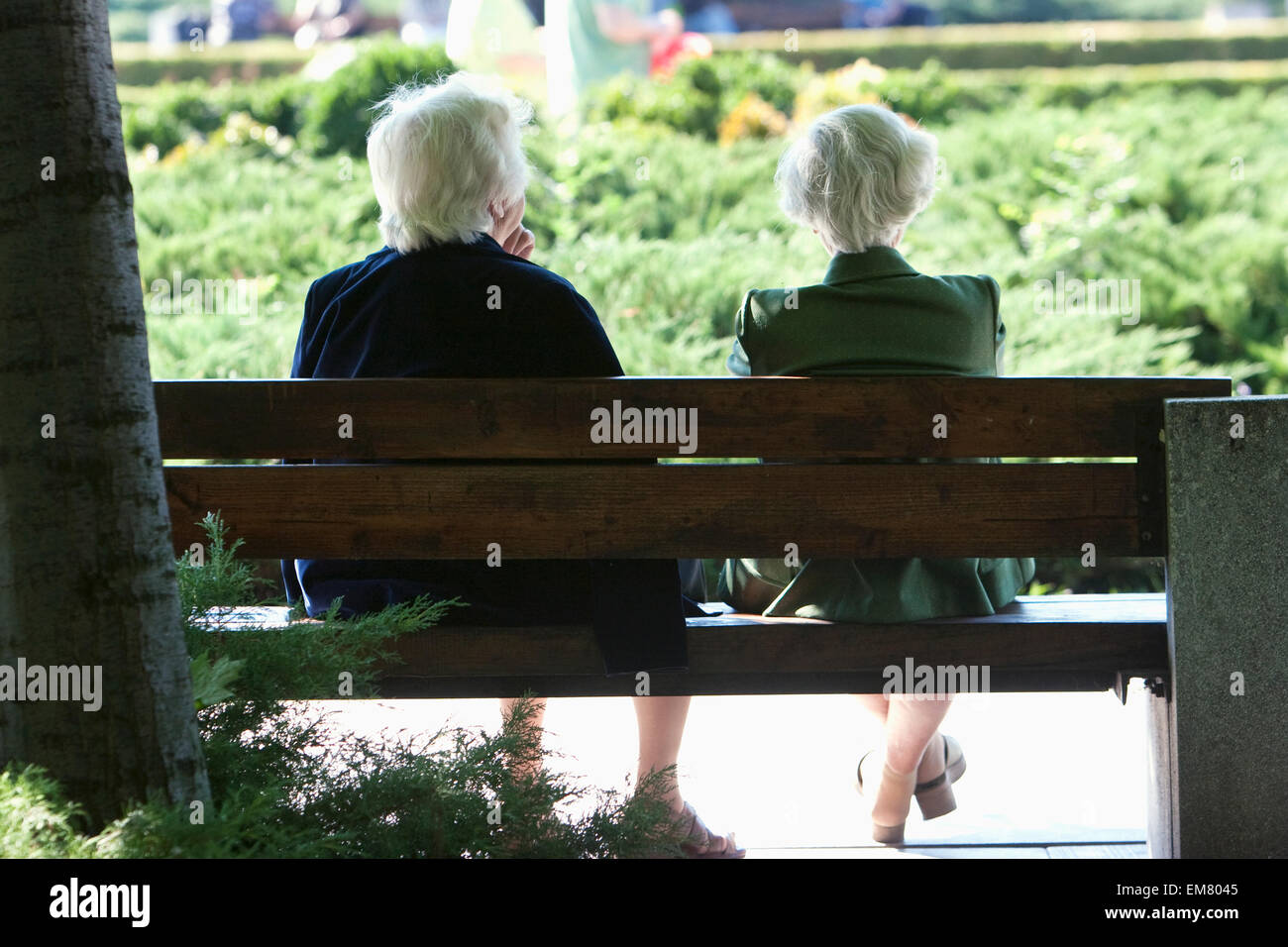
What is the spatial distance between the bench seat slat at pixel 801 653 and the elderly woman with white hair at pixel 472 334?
0.23 ft

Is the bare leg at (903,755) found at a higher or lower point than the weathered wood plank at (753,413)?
lower

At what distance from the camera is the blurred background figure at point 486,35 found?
11484 mm

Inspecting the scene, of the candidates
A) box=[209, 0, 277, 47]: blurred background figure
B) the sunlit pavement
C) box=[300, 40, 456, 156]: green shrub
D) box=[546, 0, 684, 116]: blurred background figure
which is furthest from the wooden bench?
→ box=[209, 0, 277, 47]: blurred background figure

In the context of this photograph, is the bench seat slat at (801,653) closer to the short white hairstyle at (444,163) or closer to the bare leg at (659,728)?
the bare leg at (659,728)

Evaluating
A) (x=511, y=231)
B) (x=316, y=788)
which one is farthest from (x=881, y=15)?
(x=316, y=788)

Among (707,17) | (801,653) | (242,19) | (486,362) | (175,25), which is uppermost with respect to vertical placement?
(242,19)

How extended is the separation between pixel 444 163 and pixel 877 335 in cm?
96

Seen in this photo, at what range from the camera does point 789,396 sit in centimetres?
271

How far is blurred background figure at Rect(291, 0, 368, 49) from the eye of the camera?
2916cm

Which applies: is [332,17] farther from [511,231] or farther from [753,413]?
[753,413]

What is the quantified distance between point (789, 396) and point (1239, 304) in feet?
17.4

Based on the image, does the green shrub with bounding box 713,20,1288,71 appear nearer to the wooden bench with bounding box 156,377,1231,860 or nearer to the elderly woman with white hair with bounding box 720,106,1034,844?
the elderly woman with white hair with bounding box 720,106,1034,844

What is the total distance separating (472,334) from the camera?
2.89 m

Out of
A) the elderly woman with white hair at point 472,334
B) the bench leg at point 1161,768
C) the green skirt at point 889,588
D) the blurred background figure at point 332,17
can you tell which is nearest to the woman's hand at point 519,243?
the elderly woman with white hair at point 472,334
